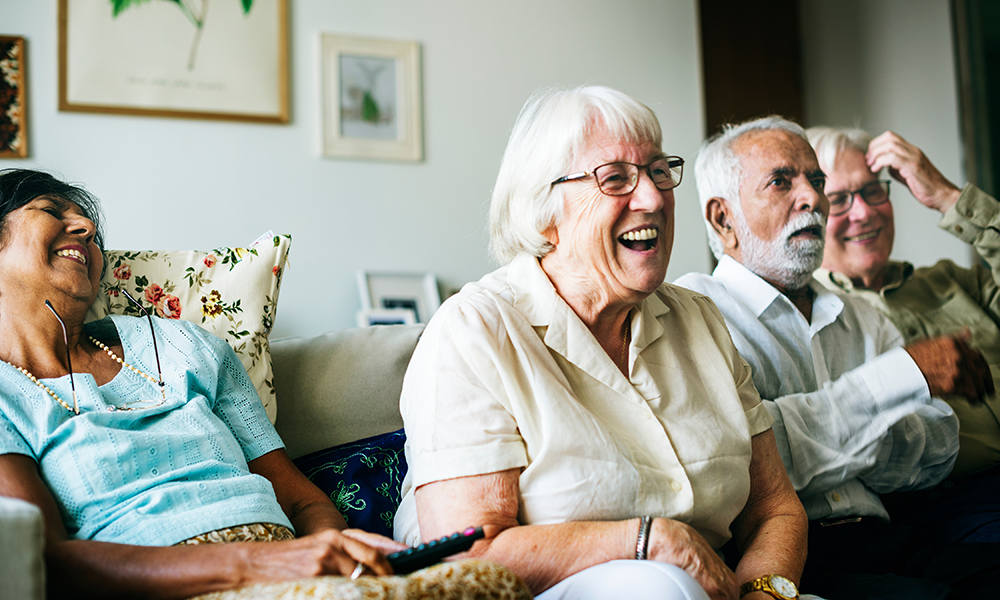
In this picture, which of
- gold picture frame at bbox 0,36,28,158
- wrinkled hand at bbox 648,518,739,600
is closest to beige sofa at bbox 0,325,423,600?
wrinkled hand at bbox 648,518,739,600

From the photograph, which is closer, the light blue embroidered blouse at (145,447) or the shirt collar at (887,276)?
the light blue embroidered blouse at (145,447)

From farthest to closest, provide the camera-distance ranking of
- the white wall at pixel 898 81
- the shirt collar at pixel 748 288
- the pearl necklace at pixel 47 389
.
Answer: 1. the white wall at pixel 898 81
2. the shirt collar at pixel 748 288
3. the pearl necklace at pixel 47 389

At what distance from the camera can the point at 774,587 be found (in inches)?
42.7

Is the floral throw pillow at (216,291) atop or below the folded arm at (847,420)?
atop

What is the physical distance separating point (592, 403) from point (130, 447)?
680 millimetres

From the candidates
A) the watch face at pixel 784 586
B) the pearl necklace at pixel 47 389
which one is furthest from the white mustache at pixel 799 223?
the pearl necklace at pixel 47 389

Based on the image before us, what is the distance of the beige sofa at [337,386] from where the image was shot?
1479 millimetres

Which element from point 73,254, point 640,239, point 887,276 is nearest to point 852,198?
point 887,276

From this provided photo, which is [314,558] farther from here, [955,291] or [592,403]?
[955,291]

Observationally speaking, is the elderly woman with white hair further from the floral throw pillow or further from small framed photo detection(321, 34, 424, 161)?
small framed photo detection(321, 34, 424, 161)

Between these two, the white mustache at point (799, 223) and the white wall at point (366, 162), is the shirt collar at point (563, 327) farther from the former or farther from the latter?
the white wall at point (366, 162)

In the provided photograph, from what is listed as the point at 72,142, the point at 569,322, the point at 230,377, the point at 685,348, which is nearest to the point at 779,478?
the point at 685,348

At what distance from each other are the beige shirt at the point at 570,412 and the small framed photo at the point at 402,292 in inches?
71.6

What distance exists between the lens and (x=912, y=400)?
137 centimetres
